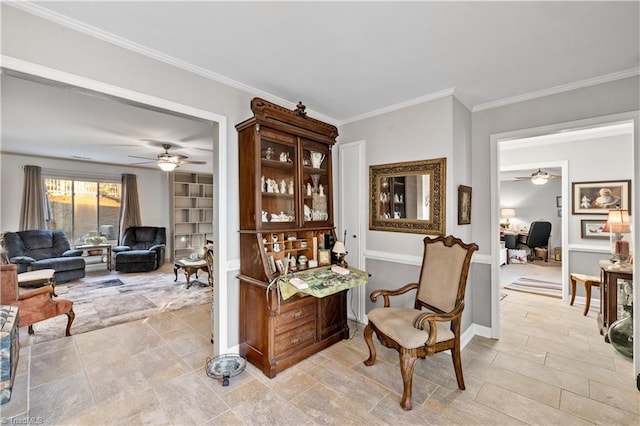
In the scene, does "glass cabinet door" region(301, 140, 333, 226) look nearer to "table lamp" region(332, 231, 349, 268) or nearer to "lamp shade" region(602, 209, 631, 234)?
"table lamp" region(332, 231, 349, 268)

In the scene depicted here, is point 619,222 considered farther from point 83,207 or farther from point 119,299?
point 83,207

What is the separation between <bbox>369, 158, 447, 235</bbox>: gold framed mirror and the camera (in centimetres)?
297

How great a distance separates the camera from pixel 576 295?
442cm

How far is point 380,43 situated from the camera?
2.12m

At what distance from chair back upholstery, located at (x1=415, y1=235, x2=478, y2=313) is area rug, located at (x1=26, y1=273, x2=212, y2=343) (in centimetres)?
350

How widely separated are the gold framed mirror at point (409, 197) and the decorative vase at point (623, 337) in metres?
1.99

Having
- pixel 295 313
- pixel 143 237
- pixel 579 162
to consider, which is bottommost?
pixel 295 313

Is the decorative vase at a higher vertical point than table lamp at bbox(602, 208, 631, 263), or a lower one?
lower

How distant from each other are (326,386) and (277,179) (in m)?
1.91

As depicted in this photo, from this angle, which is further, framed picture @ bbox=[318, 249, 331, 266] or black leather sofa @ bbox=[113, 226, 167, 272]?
black leather sofa @ bbox=[113, 226, 167, 272]

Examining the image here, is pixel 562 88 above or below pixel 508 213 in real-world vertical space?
above

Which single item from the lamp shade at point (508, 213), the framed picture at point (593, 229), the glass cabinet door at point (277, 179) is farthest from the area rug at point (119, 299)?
the lamp shade at point (508, 213)

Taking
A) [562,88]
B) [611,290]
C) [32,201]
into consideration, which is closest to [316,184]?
[562,88]

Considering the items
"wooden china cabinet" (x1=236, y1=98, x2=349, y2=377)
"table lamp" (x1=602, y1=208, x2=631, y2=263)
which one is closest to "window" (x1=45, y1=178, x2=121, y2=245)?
"wooden china cabinet" (x1=236, y1=98, x2=349, y2=377)
